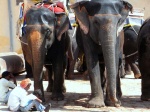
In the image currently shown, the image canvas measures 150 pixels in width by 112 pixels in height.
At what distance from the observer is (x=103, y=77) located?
337 inches

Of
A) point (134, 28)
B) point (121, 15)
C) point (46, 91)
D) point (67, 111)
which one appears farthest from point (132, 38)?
point (67, 111)

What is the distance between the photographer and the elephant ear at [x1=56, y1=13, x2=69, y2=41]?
7903 mm

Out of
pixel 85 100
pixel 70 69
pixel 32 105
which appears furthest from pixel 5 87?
pixel 70 69

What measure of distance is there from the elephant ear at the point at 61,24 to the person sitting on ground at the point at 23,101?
3.75 ft

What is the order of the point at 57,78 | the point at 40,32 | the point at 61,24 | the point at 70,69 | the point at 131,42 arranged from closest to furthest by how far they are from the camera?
the point at 40,32, the point at 61,24, the point at 57,78, the point at 70,69, the point at 131,42

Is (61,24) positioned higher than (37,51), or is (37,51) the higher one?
(61,24)

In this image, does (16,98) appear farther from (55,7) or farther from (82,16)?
(55,7)

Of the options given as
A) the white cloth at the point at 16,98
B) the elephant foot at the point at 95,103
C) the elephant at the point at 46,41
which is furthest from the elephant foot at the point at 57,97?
the white cloth at the point at 16,98

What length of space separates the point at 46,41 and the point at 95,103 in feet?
4.60

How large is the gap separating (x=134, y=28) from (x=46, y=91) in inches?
157

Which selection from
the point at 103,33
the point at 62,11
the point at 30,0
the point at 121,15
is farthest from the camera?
the point at 30,0

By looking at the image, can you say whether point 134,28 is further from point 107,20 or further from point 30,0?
point 107,20

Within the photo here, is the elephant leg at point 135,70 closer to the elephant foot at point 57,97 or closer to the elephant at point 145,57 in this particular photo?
the elephant at point 145,57

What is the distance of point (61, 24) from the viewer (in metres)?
7.99
